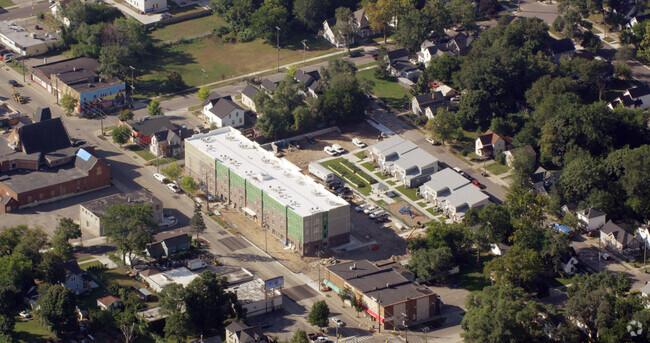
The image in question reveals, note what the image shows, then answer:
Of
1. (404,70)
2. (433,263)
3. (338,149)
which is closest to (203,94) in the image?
(338,149)

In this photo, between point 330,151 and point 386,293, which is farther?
point 330,151

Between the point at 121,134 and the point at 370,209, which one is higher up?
the point at 121,134

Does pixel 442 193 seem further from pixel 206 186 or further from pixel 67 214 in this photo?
pixel 67 214

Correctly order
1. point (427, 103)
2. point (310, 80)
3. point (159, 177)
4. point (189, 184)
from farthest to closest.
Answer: point (310, 80)
point (427, 103)
point (159, 177)
point (189, 184)

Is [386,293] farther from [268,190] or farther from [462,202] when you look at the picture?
[462,202]

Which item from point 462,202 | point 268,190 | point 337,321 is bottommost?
point 337,321

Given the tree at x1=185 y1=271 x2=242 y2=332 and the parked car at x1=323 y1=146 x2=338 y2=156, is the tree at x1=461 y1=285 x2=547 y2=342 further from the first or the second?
the parked car at x1=323 y1=146 x2=338 y2=156

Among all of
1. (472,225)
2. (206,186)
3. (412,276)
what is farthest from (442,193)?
(206,186)

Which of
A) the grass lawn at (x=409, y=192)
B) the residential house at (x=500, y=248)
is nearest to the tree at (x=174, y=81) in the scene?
the grass lawn at (x=409, y=192)

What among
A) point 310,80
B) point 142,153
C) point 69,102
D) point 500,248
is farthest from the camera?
point 310,80
